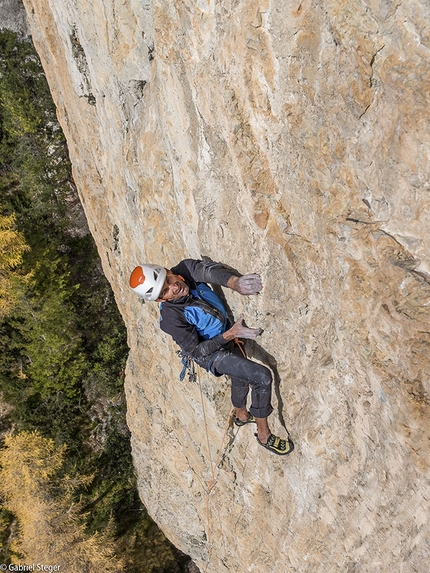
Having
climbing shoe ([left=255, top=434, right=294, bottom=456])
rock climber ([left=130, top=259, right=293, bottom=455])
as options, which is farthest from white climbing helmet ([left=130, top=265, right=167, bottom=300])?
climbing shoe ([left=255, top=434, right=294, bottom=456])

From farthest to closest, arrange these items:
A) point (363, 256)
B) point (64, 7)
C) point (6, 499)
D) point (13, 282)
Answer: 1. point (6, 499)
2. point (13, 282)
3. point (64, 7)
4. point (363, 256)

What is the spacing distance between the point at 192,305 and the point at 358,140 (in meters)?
2.63

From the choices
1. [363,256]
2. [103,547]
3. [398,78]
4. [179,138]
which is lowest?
[103,547]

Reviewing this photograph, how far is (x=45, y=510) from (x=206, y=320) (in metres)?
11.2

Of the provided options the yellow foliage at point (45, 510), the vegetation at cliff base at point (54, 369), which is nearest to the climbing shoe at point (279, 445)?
the vegetation at cliff base at point (54, 369)

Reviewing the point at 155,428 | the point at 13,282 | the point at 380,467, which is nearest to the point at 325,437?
the point at 380,467

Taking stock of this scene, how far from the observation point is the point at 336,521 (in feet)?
17.7

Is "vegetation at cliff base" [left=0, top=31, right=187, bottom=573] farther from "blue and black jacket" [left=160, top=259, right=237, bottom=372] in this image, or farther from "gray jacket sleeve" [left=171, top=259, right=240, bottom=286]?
"blue and black jacket" [left=160, top=259, right=237, bottom=372]

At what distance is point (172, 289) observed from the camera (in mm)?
5094

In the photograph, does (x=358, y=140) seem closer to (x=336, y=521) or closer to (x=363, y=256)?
(x=363, y=256)

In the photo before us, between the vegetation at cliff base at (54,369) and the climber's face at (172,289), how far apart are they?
9.60 metres

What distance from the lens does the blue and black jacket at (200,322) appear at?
202 inches

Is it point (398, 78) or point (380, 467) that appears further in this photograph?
point (380, 467)

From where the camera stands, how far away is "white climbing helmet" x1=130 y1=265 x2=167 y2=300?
16.1ft
